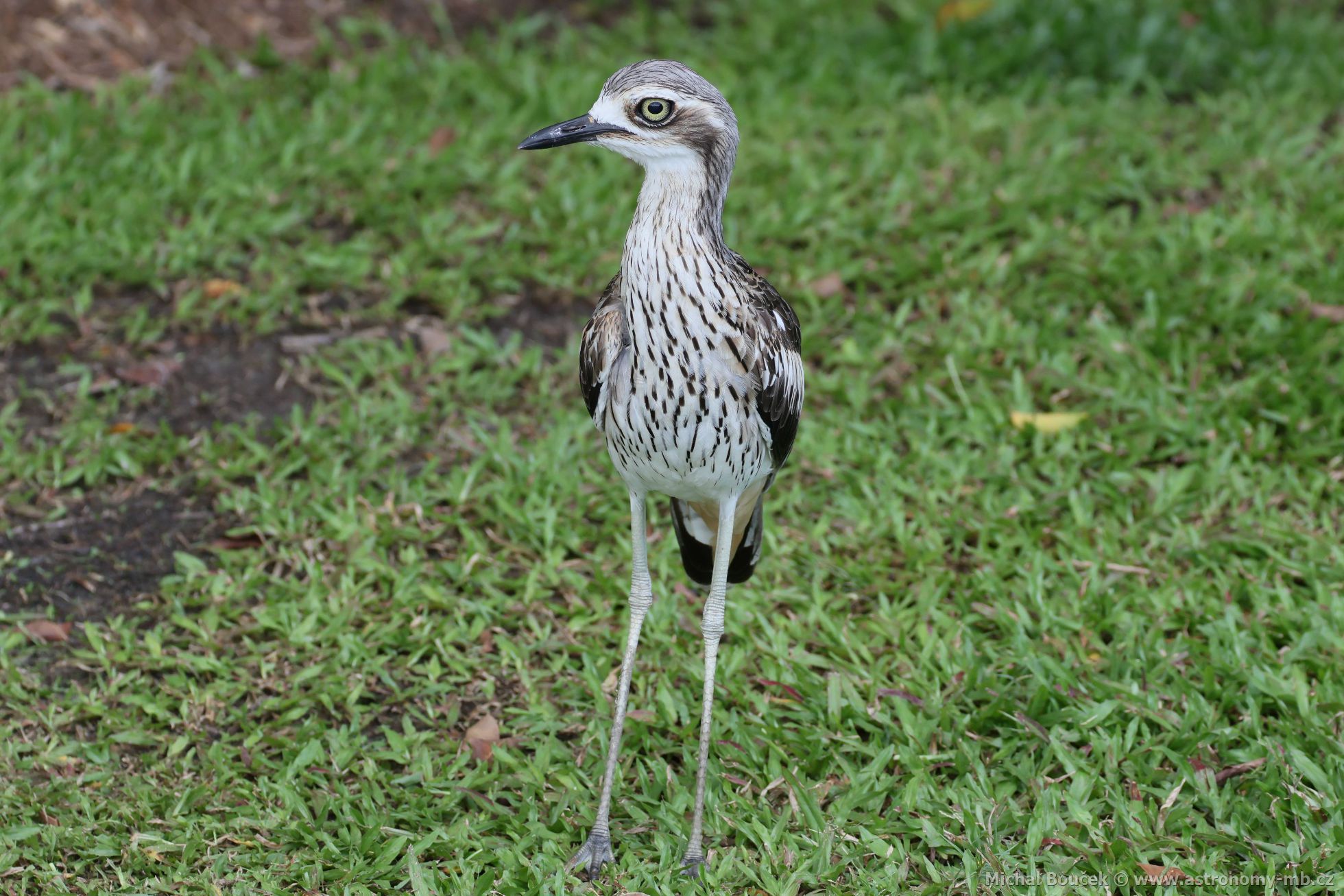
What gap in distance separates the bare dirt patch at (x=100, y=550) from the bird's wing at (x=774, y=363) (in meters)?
2.32

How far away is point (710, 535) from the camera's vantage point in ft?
13.4

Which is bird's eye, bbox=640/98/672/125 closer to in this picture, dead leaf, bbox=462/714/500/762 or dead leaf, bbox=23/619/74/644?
dead leaf, bbox=462/714/500/762

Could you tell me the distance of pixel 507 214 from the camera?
258 inches

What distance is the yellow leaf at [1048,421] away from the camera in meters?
5.37

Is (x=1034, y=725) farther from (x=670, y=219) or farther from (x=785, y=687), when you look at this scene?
(x=670, y=219)

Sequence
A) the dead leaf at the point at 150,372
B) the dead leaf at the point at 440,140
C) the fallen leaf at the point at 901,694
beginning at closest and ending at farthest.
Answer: the fallen leaf at the point at 901,694 < the dead leaf at the point at 150,372 < the dead leaf at the point at 440,140

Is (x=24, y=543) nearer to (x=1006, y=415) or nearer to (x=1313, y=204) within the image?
(x=1006, y=415)

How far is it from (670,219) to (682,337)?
0.30 meters

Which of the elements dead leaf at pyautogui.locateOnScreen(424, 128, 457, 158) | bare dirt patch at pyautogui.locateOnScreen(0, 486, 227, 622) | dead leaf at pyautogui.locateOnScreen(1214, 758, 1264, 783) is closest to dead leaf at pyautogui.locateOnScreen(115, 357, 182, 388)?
bare dirt patch at pyautogui.locateOnScreen(0, 486, 227, 622)

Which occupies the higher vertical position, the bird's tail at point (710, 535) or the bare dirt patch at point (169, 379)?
the bird's tail at point (710, 535)

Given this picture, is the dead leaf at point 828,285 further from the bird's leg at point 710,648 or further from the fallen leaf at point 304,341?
the bird's leg at point 710,648


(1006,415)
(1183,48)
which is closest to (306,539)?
(1006,415)

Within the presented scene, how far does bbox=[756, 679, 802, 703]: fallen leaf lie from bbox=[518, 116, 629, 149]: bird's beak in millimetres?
1863

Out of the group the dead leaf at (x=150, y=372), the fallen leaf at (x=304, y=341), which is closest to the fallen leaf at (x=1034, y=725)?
the fallen leaf at (x=304, y=341)
